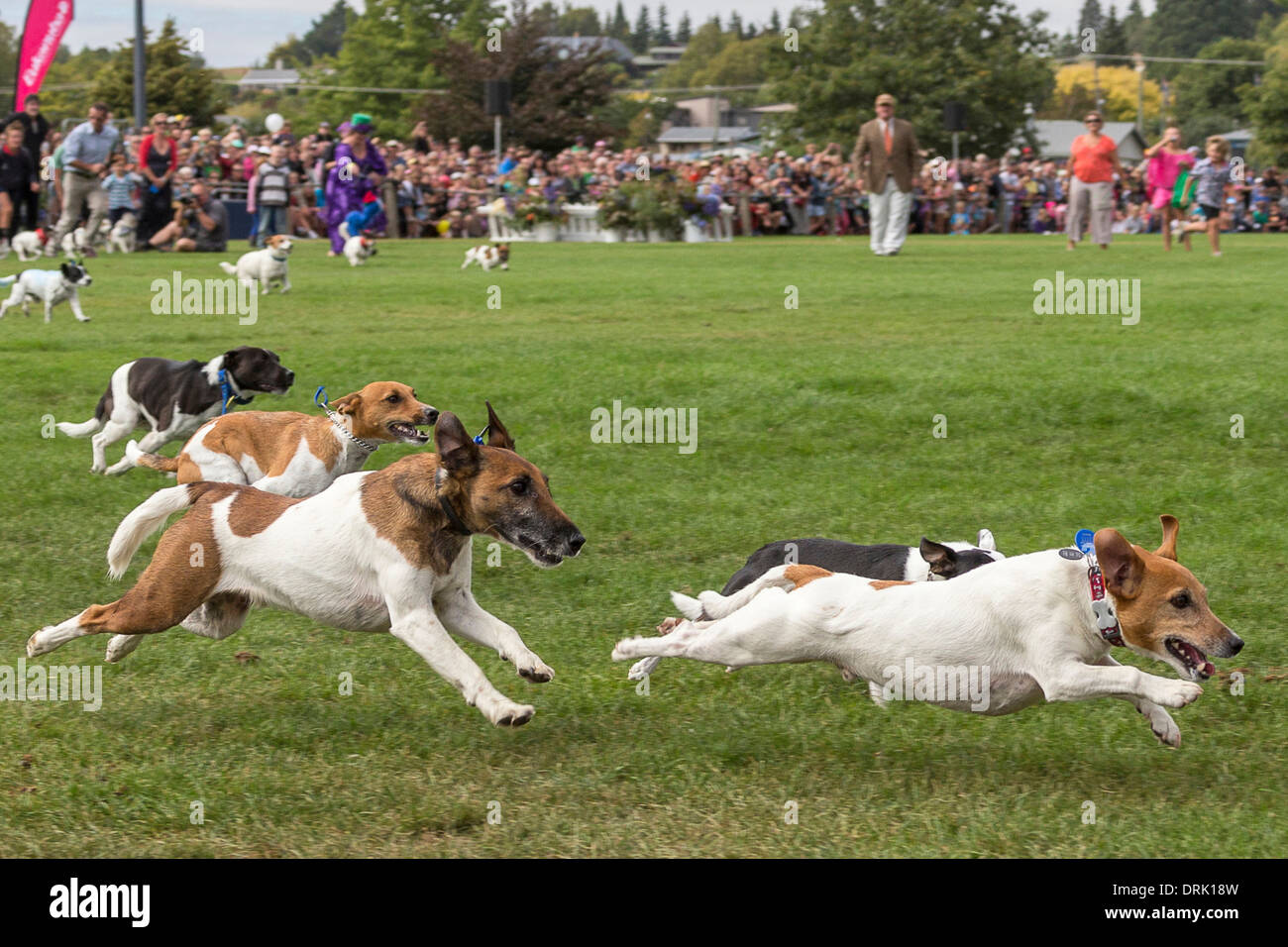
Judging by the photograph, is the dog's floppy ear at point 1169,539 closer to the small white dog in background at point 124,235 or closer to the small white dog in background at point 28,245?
the small white dog in background at point 28,245

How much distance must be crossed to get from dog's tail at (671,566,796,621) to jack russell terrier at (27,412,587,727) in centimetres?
74

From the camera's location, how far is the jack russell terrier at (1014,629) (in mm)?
4496

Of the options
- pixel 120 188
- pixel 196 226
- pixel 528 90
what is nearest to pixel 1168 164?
pixel 196 226

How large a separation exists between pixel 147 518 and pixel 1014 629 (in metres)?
3.22

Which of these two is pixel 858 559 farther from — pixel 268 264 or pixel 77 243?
pixel 77 243

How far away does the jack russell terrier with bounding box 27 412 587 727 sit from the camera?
4.90 metres

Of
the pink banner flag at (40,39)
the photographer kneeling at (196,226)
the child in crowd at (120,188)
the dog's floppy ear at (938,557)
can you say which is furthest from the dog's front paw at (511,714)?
the pink banner flag at (40,39)

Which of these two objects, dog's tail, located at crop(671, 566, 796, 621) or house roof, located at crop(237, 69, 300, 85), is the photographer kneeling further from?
house roof, located at crop(237, 69, 300, 85)

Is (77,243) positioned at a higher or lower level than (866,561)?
higher

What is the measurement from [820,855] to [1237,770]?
1.62m

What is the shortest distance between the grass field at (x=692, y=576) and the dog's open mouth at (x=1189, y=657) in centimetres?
46

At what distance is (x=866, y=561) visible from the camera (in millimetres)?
6043
